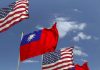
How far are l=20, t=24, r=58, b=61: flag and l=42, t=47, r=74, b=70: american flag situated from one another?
971 centimetres

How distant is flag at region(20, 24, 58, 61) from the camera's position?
33156 millimetres

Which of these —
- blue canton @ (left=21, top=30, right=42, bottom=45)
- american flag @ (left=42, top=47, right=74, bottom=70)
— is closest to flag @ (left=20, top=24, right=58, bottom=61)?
blue canton @ (left=21, top=30, right=42, bottom=45)

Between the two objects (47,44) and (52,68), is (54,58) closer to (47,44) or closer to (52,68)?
(52,68)

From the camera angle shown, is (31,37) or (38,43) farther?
(31,37)

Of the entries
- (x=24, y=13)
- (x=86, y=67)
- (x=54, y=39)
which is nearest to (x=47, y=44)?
(x=54, y=39)

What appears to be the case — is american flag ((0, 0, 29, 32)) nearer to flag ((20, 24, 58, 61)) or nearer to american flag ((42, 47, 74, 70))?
flag ((20, 24, 58, 61))

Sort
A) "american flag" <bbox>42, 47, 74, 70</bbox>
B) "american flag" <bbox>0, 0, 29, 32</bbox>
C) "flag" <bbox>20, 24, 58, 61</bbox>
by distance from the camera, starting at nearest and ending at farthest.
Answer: "american flag" <bbox>0, 0, 29, 32</bbox>
"flag" <bbox>20, 24, 58, 61</bbox>
"american flag" <bbox>42, 47, 74, 70</bbox>

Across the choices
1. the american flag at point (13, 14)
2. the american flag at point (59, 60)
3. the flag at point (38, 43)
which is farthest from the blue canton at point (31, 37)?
the american flag at point (59, 60)

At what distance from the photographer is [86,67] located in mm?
52156

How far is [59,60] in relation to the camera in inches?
1784

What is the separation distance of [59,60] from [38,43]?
1188cm

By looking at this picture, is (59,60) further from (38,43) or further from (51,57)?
(38,43)

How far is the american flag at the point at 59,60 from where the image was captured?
145ft

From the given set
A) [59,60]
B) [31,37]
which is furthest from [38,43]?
[59,60]
